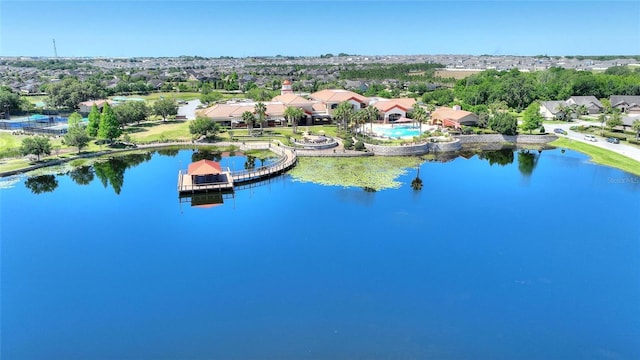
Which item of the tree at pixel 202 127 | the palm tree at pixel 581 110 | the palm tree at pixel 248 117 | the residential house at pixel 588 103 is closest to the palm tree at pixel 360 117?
the palm tree at pixel 248 117

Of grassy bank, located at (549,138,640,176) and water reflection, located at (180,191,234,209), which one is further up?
grassy bank, located at (549,138,640,176)

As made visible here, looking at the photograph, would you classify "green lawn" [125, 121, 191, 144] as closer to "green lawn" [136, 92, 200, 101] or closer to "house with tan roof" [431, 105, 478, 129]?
"green lawn" [136, 92, 200, 101]

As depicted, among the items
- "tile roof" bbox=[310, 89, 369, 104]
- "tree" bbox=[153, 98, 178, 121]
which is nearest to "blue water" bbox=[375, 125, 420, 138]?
"tile roof" bbox=[310, 89, 369, 104]

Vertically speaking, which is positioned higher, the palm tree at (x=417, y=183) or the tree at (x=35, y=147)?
the tree at (x=35, y=147)

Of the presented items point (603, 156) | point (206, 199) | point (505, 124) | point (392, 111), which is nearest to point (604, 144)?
point (603, 156)

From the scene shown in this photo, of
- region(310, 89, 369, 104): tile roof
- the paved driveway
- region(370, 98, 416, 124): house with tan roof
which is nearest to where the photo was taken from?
region(370, 98, 416, 124): house with tan roof

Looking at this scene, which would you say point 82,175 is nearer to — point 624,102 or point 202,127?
point 202,127

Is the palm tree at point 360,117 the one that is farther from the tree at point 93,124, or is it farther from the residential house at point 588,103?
the residential house at point 588,103
